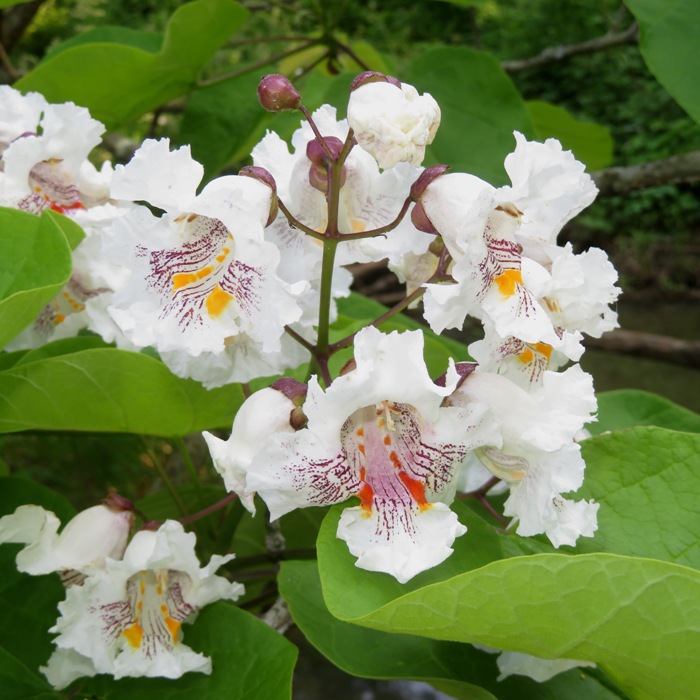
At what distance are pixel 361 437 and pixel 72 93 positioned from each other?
71 centimetres

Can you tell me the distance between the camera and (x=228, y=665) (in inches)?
27.2

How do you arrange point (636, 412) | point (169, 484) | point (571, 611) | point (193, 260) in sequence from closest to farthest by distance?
point (571, 611), point (193, 260), point (169, 484), point (636, 412)

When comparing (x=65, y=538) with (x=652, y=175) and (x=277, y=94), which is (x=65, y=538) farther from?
(x=652, y=175)

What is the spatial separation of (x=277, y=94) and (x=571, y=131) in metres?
1.08

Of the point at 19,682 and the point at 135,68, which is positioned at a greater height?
the point at 135,68

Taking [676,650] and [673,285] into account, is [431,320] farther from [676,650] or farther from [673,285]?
[673,285]

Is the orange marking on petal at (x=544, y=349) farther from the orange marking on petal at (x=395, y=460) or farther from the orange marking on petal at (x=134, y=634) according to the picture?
the orange marking on petal at (x=134, y=634)

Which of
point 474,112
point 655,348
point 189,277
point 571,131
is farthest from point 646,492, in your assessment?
point 571,131

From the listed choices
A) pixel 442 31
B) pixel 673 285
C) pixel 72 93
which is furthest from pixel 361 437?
pixel 442 31

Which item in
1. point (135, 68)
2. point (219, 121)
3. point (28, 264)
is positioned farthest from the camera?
point (219, 121)

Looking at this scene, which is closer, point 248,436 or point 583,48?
point 248,436

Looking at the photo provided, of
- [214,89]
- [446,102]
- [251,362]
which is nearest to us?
[251,362]

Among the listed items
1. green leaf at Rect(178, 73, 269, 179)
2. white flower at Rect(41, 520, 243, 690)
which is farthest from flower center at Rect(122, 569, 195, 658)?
green leaf at Rect(178, 73, 269, 179)

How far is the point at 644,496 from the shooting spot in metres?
0.64
